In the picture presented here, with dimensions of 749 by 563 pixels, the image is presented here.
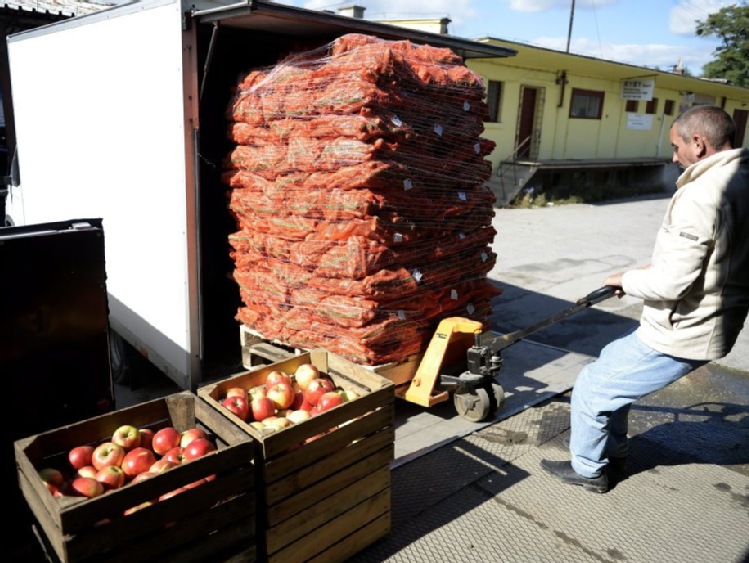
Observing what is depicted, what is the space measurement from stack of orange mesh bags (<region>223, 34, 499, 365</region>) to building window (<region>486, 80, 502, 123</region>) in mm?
14701

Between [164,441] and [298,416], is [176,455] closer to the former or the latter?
[164,441]

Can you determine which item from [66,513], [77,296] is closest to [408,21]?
[77,296]

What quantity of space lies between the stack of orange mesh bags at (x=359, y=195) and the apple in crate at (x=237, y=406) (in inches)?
58.2

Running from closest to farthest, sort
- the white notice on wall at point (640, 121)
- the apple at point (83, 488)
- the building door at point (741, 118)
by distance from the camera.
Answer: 1. the apple at point (83, 488)
2. the white notice on wall at point (640, 121)
3. the building door at point (741, 118)

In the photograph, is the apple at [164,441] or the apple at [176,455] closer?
the apple at [176,455]

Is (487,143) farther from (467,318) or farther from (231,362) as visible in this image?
(231,362)

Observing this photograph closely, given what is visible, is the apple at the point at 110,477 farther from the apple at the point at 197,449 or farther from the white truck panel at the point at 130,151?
the white truck panel at the point at 130,151

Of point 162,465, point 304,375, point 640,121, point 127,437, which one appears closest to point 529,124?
point 640,121

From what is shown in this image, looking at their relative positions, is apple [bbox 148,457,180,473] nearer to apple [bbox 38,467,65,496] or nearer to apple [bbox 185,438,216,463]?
apple [bbox 185,438,216,463]

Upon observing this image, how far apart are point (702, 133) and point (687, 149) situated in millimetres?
113

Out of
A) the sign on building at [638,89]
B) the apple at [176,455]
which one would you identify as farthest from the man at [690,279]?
the sign on building at [638,89]

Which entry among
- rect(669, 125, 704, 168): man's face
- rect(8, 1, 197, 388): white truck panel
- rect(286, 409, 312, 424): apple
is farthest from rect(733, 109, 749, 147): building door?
rect(286, 409, 312, 424): apple

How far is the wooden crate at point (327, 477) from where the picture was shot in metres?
2.90

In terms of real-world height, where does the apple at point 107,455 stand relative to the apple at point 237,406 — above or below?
below
